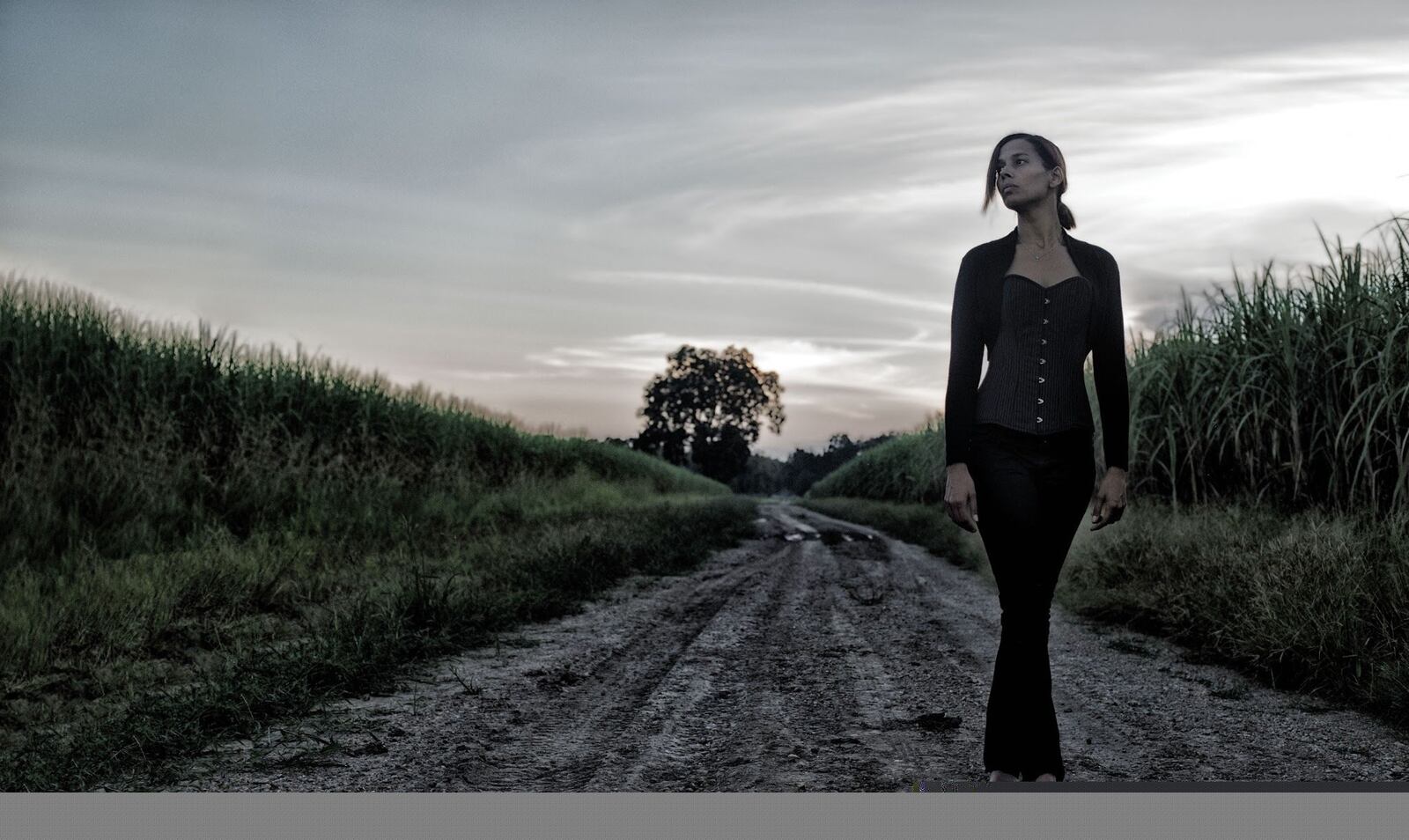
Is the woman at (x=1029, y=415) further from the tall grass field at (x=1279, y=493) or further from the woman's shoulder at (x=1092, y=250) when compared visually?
the tall grass field at (x=1279, y=493)

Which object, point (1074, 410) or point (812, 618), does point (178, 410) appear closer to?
point (812, 618)

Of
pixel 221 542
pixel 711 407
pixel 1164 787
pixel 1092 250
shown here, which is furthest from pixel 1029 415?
pixel 221 542

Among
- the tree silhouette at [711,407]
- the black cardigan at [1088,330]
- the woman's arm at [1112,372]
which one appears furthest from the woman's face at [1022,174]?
the tree silhouette at [711,407]

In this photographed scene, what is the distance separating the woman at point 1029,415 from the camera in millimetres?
2215

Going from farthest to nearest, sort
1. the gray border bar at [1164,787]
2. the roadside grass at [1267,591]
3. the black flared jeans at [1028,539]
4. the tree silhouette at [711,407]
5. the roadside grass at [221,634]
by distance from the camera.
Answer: the tree silhouette at [711,407] < the roadside grass at [1267,591] < the roadside grass at [221,634] < the gray border bar at [1164,787] < the black flared jeans at [1028,539]

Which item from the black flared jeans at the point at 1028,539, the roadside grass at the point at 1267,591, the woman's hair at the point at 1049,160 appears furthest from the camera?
the roadside grass at the point at 1267,591

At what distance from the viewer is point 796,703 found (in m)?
3.41

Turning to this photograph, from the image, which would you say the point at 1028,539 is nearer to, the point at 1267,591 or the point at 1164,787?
the point at 1164,787

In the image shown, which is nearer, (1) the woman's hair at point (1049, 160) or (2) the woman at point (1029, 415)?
(2) the woman at point (1029, 415)

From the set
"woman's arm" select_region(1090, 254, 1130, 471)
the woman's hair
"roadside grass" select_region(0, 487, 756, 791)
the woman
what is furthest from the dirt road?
the woman's hair

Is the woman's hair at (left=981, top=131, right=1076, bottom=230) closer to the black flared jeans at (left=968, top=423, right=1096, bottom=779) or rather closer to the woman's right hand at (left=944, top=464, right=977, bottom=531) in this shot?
the black flared jeans at (left=968, top=423, right=1096, bottom=779)

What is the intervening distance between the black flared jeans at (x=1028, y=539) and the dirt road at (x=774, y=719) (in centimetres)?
39

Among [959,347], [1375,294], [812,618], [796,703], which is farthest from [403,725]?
[1375,294]

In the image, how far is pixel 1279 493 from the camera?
529 centimetres
